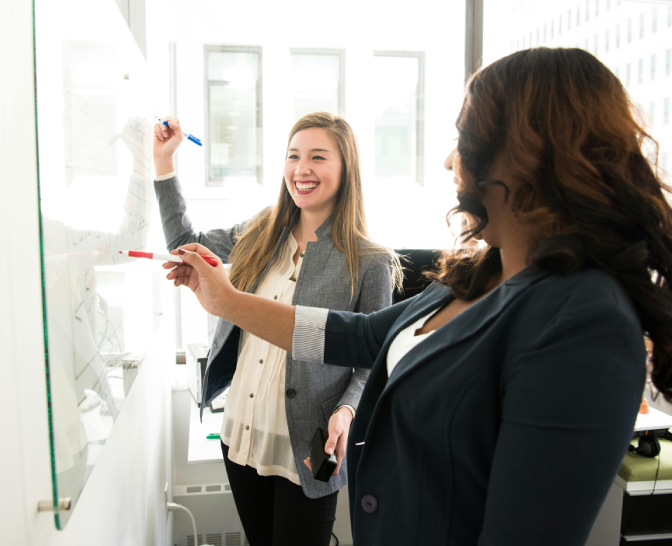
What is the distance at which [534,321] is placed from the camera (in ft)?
1.88

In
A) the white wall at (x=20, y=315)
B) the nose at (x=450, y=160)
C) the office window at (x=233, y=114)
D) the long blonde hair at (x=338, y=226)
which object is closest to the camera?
the white wall at (x=20, y=315)

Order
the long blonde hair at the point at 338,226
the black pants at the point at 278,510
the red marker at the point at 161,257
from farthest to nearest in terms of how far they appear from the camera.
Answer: the long blonde hair at the point at 338,226, the black pants at the point at 278,510, the red marker at the point at 161,257

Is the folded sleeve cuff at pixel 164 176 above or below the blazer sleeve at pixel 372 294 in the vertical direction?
above

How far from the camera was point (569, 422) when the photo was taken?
0.52 m

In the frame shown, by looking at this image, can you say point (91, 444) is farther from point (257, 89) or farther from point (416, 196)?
point (416, 196)

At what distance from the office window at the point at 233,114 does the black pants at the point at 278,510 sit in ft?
5.42

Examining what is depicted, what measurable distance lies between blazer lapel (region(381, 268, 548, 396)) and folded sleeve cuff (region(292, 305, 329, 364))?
0.32m

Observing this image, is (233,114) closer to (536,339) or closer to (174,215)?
(174,215)

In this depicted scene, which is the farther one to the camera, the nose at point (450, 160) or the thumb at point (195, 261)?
the thumb at point (195, 261)

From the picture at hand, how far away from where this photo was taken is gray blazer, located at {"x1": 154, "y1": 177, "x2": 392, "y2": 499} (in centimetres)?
129

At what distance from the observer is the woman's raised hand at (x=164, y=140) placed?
145cm

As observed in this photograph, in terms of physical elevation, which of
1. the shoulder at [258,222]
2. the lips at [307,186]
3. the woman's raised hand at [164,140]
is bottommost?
the shoulder at [258,222]

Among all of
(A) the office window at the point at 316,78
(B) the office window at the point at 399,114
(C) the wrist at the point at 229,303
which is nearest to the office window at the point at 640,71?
(B) the office window at the point at 399,114

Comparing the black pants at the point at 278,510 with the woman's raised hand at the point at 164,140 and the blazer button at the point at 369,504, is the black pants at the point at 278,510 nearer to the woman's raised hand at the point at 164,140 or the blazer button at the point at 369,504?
the blazer button at the point at 369,504
